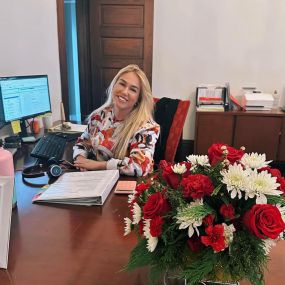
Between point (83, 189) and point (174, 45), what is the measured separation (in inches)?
119

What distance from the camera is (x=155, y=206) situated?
626mm

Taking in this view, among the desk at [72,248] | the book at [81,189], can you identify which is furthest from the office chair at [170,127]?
the desk at [72,248]

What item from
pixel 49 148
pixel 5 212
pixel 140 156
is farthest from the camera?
pixel 49 148

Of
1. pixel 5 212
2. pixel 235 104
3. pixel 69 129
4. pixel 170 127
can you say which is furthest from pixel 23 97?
pixel 235 104

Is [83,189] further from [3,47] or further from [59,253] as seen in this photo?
[3,47]

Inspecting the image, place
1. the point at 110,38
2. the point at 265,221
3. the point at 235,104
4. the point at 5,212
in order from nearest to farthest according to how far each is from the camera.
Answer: the point at 265,221 → the point at 5,212 → the point at 235,104 → the point at 110,38

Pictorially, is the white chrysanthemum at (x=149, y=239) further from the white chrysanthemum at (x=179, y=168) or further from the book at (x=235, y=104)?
the book at (x=235, y=104)

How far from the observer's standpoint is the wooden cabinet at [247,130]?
11.7ft

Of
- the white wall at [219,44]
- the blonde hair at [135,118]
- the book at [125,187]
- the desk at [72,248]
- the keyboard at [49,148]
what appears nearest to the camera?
the desk at [72,248]

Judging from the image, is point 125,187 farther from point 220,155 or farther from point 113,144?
point 220,155

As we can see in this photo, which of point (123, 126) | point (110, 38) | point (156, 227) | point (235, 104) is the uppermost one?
point (110, 38)

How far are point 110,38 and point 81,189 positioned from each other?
3.07 meters

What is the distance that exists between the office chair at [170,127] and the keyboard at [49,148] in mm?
611

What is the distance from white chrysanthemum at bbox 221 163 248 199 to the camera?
0.60 metres
